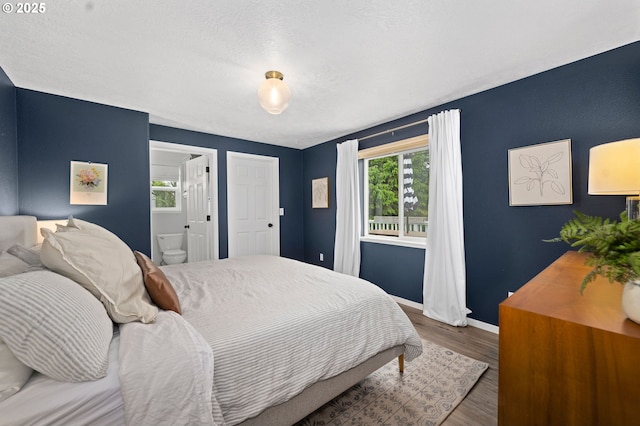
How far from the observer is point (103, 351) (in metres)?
0.91

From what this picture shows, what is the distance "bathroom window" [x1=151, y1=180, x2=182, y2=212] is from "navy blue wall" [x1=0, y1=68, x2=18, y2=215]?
8.45 feet

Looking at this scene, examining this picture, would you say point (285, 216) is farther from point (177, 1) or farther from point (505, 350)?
point (505, 350)

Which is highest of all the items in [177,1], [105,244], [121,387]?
[177,1]

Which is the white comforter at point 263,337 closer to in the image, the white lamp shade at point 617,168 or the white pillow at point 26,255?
the white pillow at point 26,255

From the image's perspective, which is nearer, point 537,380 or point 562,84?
point 537,380

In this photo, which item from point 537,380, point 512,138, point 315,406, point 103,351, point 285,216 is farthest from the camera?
point 285,216

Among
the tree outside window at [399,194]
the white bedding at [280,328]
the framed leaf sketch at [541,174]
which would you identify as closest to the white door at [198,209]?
the white bedding at [280,328]

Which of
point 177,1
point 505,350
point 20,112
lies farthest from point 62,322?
point 20,112

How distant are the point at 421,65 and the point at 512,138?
113 centimetres

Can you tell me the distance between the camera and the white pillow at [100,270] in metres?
1.06

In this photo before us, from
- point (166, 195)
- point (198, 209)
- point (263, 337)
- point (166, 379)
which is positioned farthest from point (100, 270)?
point (166, 195)

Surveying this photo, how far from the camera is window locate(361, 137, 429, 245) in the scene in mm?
3287

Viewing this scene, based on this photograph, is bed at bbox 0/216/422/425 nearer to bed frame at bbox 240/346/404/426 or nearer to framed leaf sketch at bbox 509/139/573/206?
bed frame at bbox 240/346/404/426

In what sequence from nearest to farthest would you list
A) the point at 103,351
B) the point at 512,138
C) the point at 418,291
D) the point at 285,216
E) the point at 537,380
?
the point at 537,380 < the point at 103,351 < the point at 512,138 < the point at 418,291 < the point at 285,216
